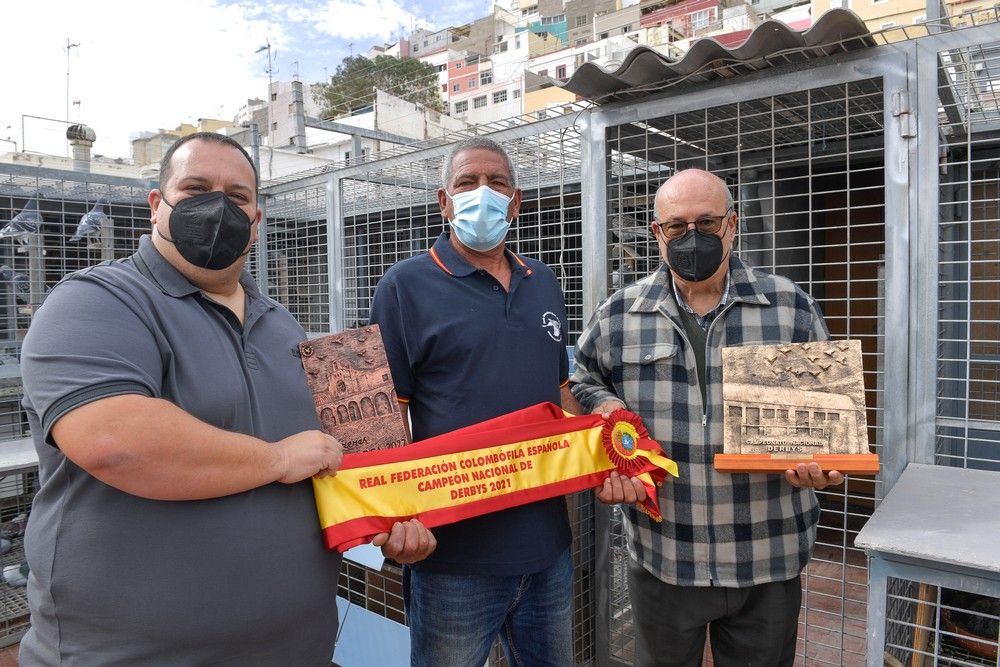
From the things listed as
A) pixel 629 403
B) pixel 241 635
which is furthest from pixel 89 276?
pixel 629 403

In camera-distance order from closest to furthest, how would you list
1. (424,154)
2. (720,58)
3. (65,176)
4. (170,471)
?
(170,471), (720,58), (424,154), (65,176)

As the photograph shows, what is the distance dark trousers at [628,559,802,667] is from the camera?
2.01 metres

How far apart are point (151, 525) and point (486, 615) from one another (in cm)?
106

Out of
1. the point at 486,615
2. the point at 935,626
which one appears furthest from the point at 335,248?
the point at 935,626

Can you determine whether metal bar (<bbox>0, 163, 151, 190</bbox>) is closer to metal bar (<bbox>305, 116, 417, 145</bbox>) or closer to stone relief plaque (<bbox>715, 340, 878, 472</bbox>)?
metal bar (<bbox>305, 116, 417, 145</bbox>)

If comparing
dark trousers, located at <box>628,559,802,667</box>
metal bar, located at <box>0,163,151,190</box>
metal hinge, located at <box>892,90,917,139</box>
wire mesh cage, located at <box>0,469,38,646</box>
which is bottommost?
wire mesh cage, located at <box>0,469,38,646</box>

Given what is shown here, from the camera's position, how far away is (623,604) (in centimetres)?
319

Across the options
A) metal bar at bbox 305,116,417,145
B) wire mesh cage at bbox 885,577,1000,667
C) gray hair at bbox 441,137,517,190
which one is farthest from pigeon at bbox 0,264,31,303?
wire mesh cage at bbox 885,577,1000,667

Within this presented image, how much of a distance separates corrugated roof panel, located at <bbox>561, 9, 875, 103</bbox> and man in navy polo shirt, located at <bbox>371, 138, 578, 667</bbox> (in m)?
0.68

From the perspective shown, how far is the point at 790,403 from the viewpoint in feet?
6.28

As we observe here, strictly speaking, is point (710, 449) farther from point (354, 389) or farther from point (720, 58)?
point (720, 58)

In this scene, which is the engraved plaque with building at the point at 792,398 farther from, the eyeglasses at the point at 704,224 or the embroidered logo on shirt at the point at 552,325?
the embroidered logo on shirt at the point at 552,325

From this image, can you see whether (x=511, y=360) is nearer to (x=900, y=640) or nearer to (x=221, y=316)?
(x=221, y=316)

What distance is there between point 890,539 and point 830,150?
2924mm
